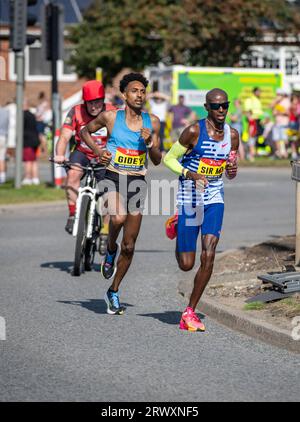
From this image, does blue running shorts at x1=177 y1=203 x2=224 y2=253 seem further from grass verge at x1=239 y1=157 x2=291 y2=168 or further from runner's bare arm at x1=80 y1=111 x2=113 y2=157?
grass verge at x1=239 y1=157 x2=291 y2=168

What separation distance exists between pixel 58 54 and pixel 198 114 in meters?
14.7

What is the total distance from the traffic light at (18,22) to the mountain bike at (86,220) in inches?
372

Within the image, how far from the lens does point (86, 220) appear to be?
13.1 metres

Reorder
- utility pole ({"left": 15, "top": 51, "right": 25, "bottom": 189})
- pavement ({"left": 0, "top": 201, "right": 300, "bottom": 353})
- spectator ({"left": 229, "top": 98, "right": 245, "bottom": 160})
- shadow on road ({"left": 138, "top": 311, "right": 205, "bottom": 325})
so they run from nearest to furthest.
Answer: pavement ({"left": 0, "top": 201, "right": 300, "bottom": 353}) → shadow on road ({"left": 138, "top": 311, "right": 205, "bottom": 325}) → utility pole ({"left": 15, "top": 51, "right": 25, "bottom": 189}) → spectator ({"left": 229, "top": 98, "right": 245, "bottom": 160})

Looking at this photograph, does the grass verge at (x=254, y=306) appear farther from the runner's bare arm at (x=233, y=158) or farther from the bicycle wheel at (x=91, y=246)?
the bicycle wheel at (x=91, y=246)

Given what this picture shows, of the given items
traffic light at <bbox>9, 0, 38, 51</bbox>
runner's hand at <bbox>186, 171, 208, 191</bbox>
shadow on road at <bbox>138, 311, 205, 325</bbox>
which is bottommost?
shadow on road at <bbox>138, 311, 205, 325</bbox>

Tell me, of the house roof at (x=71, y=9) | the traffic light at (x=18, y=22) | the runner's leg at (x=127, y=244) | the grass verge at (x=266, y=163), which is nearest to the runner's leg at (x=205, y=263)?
the runner's leg at (x=127, y=244)

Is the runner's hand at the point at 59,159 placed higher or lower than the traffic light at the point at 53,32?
lower

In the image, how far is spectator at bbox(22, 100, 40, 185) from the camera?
84.6 ft

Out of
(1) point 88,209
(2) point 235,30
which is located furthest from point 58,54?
(2) point 235,30

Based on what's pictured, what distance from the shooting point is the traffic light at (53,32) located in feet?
77.8

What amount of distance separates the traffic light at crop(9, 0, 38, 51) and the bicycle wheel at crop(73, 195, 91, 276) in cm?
984

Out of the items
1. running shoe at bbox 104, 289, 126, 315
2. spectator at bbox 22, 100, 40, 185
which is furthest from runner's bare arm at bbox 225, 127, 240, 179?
spectator at bbox 22, 100, 40, 185

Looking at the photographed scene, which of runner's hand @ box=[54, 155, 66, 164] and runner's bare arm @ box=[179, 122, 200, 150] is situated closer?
runner's bare arm @ box=[179, 122, 200, 150]
